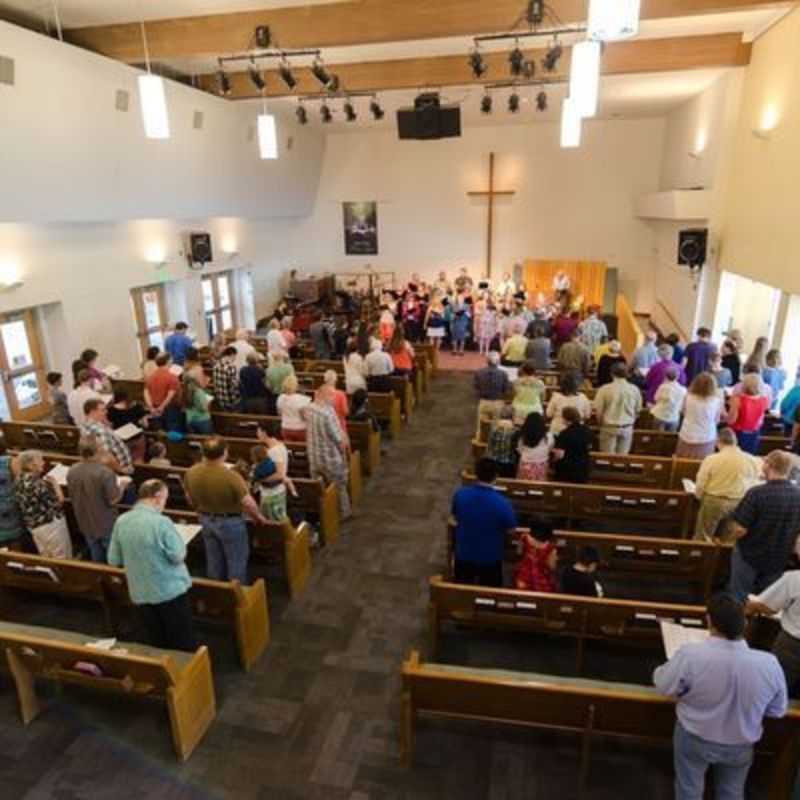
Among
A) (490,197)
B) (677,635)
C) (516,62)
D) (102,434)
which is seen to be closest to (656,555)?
(677,635)

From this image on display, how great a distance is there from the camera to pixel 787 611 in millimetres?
2936

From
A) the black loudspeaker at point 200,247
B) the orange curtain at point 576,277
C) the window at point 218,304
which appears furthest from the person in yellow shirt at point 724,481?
the orange curtain at point 576,277

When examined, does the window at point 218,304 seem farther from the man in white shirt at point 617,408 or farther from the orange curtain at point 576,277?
the man in white shirt at point 617,408

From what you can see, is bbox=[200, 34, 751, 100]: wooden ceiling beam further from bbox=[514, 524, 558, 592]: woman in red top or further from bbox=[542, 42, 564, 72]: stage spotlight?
bbox=[514, 524, 558, 592]: woman in red top

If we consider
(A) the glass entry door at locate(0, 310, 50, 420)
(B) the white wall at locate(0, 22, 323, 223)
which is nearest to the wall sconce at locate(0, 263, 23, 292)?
(A) the glass entry door at locate(0, 310, 50, 420)

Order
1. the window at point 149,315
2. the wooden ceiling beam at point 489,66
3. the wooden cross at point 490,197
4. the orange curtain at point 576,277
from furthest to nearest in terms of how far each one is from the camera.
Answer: the wooden cross at point 490,197, the orange curtain at point 576,277, the window at point 149,315, the wooden ceiling beam at point 489,66

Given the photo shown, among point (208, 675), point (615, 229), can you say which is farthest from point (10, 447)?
point (615, 229)

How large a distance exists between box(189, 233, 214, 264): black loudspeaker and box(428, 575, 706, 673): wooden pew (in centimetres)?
950

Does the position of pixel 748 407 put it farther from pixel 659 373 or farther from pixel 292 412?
pixel 292 412

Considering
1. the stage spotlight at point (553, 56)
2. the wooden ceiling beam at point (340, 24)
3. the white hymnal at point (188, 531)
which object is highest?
the wooden ceiling beam at point (340, 24)

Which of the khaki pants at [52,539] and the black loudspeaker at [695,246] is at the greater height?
the black loudspeaker at [695,246]

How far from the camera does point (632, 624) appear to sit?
3.58 metres

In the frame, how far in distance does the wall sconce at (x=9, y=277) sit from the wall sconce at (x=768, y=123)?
10.0 m

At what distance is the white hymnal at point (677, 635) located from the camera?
10.3 feet
